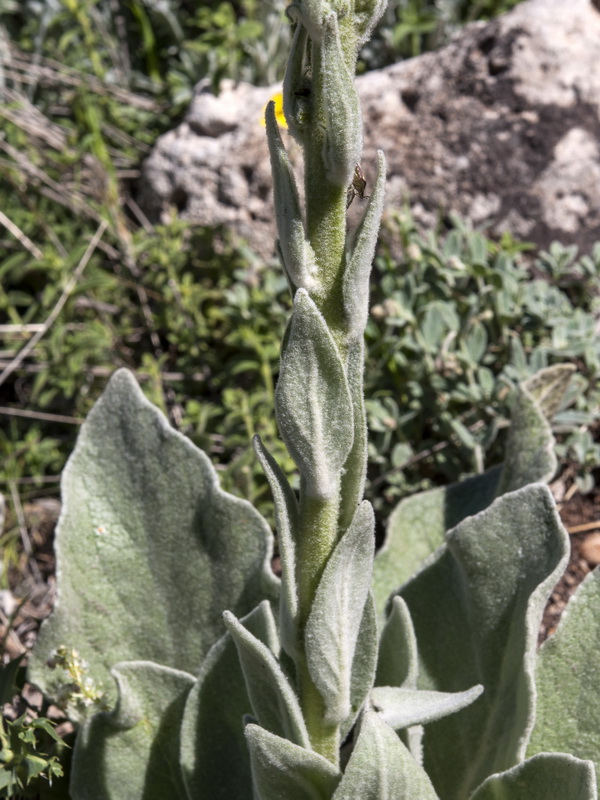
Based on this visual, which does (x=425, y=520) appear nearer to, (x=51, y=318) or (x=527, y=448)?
(x=527, y=448)

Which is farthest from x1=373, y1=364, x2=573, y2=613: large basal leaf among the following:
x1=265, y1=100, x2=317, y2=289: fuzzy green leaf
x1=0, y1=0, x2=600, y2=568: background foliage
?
x1=265, y1=100, x2=317, y2=289: fuzzy green leaf

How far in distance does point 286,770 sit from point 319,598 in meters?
→ 0.34

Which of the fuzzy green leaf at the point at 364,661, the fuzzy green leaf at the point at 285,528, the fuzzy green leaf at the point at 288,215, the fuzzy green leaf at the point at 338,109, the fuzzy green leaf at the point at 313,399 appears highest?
the fuzzy green leaf at the point at 338,109

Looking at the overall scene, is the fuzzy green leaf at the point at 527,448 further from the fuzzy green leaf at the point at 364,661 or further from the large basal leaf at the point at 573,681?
the fuzzy green leaf at the point at 364,661

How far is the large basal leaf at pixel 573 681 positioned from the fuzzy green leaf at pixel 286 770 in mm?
563

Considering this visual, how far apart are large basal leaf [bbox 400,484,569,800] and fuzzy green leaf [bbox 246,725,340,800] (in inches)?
17.1

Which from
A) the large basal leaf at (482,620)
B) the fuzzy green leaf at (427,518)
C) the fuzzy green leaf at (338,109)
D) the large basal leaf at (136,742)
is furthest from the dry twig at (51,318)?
the fuzzy green leaf at (338,109)

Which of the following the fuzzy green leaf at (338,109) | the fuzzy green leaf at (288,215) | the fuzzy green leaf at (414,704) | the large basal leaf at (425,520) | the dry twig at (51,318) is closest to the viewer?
the fuzzy green leaf at (338,109)

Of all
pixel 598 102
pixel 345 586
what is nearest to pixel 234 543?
pixel 345 586

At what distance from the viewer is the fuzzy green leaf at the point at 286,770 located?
5.18ft

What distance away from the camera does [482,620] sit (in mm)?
2084

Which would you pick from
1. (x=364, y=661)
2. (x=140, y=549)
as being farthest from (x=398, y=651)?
(x=140, y=549)

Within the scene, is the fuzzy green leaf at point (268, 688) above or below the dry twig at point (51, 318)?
below

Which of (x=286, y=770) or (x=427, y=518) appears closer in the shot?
(x=286, y=770)
